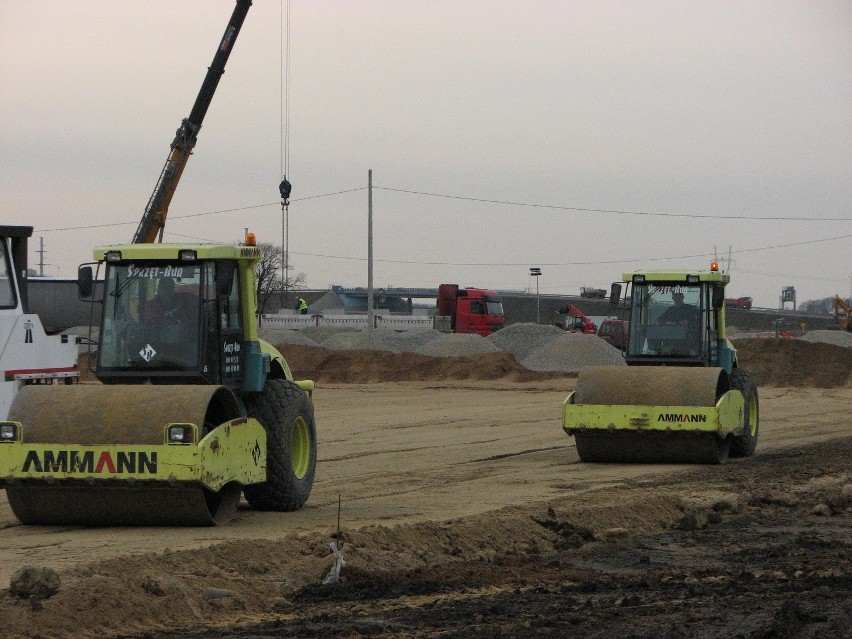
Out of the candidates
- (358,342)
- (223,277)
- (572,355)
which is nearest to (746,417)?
(223,277)

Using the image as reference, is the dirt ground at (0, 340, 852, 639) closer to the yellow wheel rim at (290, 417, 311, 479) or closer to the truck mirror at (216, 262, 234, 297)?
the yellow wheel rim at (290, 417, 311, 479)

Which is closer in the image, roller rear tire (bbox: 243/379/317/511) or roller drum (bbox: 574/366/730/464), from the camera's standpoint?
roller rear tire (bbox: 243/379/317/511)

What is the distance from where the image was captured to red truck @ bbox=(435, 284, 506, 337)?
2372 inches

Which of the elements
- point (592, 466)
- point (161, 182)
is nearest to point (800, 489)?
point (592, 466)

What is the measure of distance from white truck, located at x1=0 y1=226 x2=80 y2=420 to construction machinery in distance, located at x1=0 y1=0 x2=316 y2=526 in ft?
19.4

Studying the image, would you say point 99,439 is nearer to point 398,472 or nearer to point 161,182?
point 398,472

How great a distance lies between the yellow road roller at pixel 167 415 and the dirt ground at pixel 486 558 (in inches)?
11.2

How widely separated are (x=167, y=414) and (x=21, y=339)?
7890 mm

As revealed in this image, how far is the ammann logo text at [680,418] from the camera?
16.5m

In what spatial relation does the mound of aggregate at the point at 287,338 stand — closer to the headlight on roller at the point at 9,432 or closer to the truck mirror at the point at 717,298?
the truck mirror at the point at 717,298

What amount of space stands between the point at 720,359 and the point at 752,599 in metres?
10.8

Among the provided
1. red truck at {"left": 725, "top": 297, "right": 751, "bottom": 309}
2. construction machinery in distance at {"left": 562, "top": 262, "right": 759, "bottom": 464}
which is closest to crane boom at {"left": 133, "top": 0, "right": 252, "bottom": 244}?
construction machinery in distance at {"left": 562, "top": 262, "right": 759, "bottom": 464}

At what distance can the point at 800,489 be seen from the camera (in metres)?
14.6

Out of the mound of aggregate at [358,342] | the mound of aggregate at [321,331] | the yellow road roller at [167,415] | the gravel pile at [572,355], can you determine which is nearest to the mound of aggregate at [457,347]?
the mound of aggregate at [358,342]
